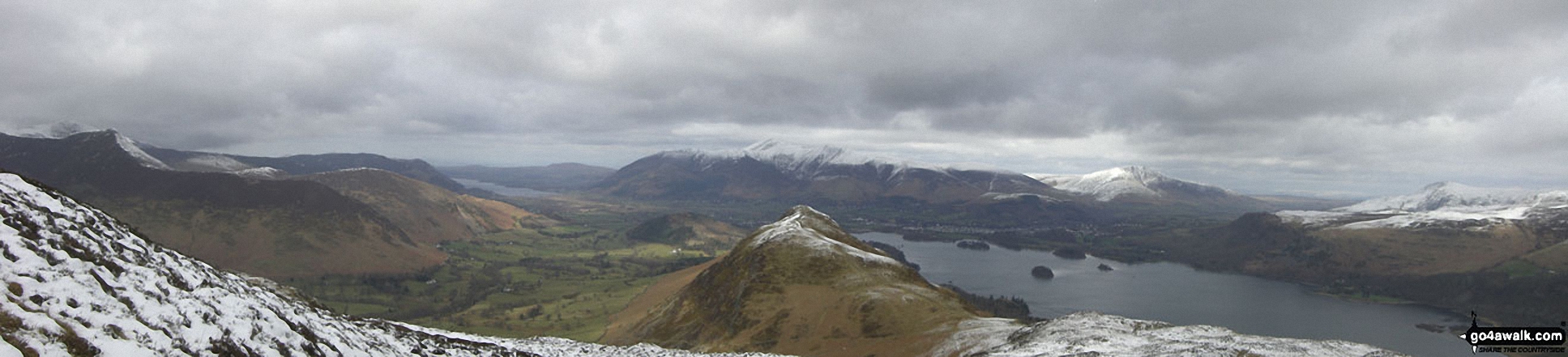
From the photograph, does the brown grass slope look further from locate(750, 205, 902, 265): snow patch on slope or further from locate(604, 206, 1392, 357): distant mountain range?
locate(750, 205, 902, 265): snow patch on slope

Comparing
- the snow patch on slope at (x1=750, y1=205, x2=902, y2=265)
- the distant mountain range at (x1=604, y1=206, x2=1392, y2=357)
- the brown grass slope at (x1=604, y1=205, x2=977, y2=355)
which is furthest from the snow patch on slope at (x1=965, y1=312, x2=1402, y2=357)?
the snow patch on slope at (x1=750, y1=205, x2=902, y2=265)

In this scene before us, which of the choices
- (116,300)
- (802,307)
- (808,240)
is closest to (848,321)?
(802,307)

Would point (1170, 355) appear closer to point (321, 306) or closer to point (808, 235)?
point (321, 306)

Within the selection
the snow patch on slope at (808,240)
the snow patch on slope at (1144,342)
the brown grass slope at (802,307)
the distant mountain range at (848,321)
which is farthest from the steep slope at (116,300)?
the snow patch on slope at (808,240)

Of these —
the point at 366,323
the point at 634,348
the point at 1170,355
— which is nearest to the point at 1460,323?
the point at 1170,355

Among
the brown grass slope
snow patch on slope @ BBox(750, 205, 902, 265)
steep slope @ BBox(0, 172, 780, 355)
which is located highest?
steep slope @ BBox(0, 172, 780, 355)

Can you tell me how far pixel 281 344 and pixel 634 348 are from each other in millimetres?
27650

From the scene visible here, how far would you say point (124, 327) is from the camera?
1515 cm

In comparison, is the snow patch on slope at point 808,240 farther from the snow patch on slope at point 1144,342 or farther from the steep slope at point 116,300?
the steep slope at point 116,300

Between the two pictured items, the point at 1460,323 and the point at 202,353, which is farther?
the point at 1460,323

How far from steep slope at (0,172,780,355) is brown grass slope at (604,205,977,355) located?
186 ft

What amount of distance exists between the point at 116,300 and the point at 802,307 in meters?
84.2

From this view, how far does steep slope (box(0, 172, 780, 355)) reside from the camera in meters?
13.9

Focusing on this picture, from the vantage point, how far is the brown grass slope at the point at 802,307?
262ft
